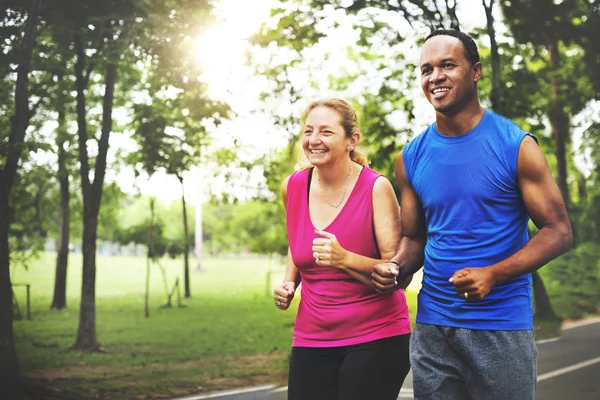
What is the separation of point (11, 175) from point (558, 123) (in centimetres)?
529

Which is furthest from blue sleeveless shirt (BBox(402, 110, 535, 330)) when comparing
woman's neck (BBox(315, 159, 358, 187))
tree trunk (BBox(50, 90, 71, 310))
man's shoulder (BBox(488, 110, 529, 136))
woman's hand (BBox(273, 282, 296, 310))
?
tree trunk (BBox(50, 90, 71, 310))

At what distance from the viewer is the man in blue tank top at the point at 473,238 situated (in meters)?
2.09

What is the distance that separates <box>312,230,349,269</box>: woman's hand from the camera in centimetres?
238

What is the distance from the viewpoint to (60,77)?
6.38m

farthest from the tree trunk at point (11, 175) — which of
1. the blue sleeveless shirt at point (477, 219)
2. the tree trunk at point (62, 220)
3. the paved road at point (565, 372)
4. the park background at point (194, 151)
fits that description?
the blue sleeveless shirt at point (477, 219)

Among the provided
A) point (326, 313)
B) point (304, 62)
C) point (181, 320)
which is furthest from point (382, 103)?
point (326, 313)

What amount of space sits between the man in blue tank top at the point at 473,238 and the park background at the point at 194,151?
4636mm

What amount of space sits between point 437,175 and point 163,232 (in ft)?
16.7

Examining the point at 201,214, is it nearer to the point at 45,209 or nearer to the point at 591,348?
the point at 45,209

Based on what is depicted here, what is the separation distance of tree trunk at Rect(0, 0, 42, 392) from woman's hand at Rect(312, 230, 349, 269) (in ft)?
14.9

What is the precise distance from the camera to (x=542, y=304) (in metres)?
7.67

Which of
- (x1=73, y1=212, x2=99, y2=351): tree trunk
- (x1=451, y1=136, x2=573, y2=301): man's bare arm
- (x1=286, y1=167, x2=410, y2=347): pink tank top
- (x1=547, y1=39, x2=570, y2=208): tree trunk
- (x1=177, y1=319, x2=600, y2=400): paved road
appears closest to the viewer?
(x1=451, y1=136, x2=573, y2=301): man's bare arm

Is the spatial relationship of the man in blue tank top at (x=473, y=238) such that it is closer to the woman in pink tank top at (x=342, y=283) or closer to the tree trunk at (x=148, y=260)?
the woman in pink tank top at (x=342, y=283)

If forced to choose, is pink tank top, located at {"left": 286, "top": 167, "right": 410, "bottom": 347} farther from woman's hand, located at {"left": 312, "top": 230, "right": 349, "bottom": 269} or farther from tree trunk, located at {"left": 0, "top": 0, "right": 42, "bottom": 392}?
tree trunk, located at {"left": 0, "top": 0, "right": 42, "bottom": 392}
